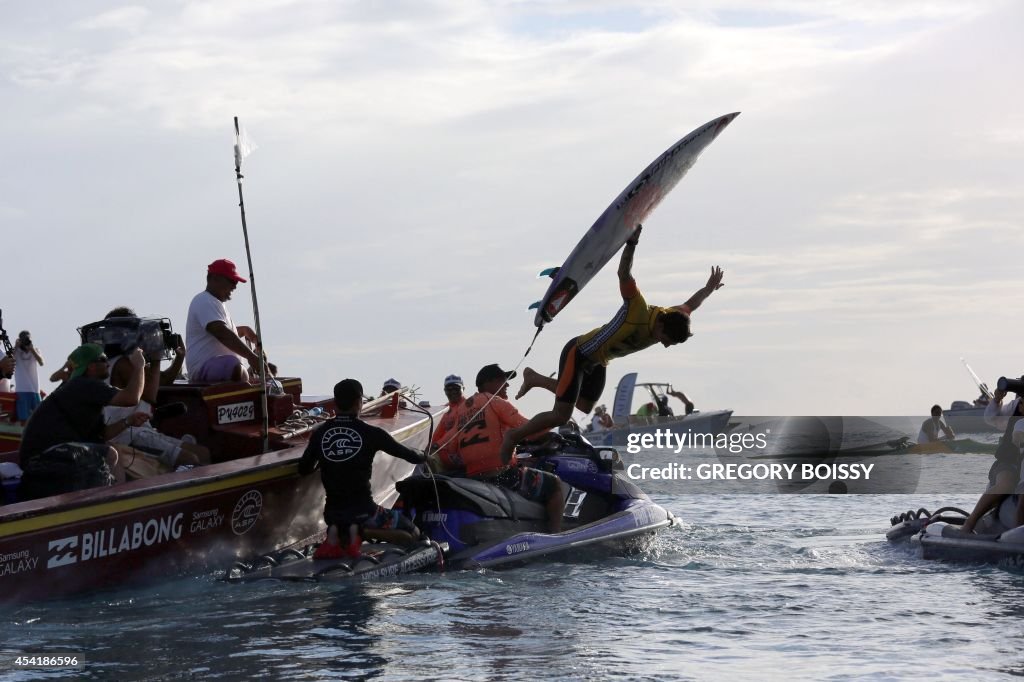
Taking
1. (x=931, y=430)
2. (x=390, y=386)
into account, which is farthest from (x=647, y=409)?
(x=390, y=386)

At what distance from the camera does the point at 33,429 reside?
9.91 metres

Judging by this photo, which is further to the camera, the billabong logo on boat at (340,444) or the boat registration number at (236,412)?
the boat registration number at (236,412)

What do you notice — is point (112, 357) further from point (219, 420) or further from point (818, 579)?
point (818, 579)

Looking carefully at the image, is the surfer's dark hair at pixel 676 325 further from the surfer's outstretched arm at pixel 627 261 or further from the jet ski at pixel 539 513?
the jet ski at pixel 539 513

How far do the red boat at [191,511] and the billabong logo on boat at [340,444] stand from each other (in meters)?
0.63

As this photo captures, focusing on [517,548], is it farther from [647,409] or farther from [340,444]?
[647,409]

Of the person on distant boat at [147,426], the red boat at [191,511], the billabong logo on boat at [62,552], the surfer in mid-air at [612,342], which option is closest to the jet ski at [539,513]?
the surfer in mid-air at [612,342]

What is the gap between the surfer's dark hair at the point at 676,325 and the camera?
11961mm

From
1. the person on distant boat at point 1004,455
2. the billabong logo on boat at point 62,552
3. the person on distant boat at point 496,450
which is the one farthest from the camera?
the person on distant boat at point 496,450

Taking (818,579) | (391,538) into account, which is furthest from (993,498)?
(391,538)

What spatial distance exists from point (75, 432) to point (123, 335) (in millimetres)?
1209

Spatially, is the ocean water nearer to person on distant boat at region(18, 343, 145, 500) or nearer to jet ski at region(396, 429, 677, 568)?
jet ski at region(396, 429, 677, 568)
